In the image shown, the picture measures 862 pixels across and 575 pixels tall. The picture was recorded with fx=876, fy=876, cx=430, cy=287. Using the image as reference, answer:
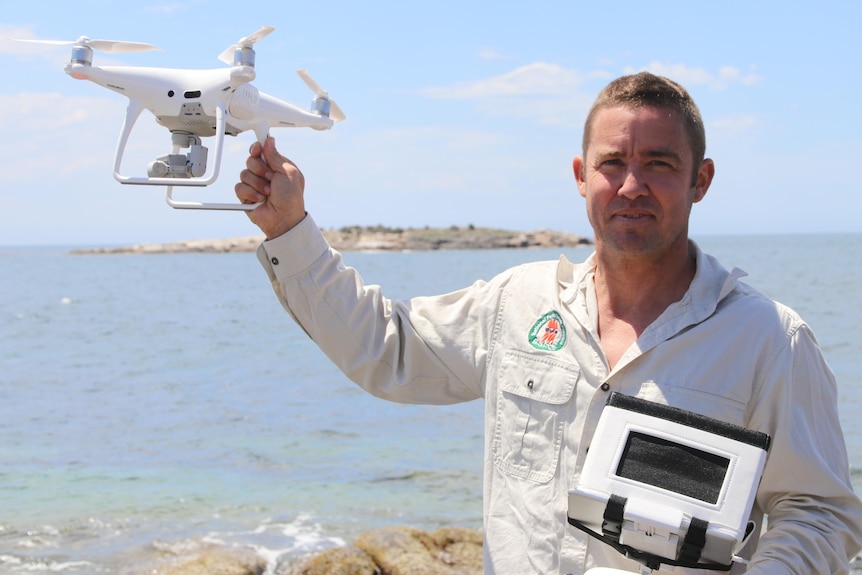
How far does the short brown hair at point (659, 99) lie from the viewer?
2746 mm

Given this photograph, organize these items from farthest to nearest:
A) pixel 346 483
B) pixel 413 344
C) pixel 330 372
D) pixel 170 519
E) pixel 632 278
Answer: pixel 330 372, pixel 346 483, pixel 170 519, pixel 413 344, pixel 632 278

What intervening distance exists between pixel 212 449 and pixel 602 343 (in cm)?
1016

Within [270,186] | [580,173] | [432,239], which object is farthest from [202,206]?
[432,239]

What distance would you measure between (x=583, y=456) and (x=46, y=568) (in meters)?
6.43

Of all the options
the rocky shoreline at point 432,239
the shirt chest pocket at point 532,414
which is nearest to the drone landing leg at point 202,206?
the shirt chest pocket at point 532,414

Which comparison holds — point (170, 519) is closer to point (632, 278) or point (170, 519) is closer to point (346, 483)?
point (346, 483)

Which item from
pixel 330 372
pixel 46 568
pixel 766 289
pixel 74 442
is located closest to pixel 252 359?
pixel 330 372

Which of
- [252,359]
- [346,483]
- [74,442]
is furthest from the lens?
[252,359]

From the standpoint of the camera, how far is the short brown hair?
2.75m

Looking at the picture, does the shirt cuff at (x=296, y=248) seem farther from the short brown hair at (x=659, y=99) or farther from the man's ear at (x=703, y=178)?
the man's ear at (x=703, y=178)

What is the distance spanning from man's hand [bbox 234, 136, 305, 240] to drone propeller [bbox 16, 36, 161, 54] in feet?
1.61

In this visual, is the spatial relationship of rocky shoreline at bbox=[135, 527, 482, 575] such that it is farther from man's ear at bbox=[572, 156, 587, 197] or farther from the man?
man's ear at bbox=[572, 156, 587, 197]

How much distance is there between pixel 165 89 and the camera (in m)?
2.76

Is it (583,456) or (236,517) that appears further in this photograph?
(236,517)
